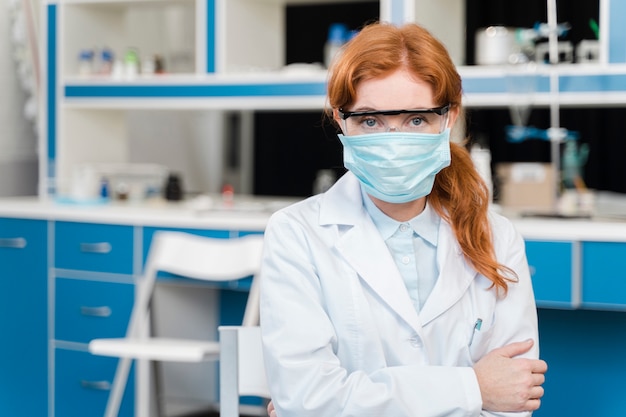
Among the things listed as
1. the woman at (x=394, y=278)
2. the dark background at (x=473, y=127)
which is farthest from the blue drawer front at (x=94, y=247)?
the woman at (x=394, y=278)

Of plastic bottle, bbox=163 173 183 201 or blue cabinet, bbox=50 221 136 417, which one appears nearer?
blue cabinet, bbox=50 221 136 417

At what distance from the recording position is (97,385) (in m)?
3.44

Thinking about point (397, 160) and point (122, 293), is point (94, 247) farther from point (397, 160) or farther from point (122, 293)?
point (397, 160)

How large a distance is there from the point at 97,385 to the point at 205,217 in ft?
2.27

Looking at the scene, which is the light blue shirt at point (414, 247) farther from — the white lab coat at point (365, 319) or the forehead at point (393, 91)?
the forehead at point (393, 91)

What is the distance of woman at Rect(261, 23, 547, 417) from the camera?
1349 millimetres

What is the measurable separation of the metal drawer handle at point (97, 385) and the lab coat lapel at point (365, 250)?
83.8 inches

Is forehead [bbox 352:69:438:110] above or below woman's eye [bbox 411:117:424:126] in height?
above

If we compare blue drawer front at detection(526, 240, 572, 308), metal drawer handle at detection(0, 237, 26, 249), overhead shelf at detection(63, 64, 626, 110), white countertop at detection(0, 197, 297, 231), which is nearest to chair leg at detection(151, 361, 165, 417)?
white countertop at detection(0, 197, 297, 231)

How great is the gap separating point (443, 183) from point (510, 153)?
391cm

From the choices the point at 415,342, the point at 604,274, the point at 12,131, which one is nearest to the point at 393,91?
the point at 415,342

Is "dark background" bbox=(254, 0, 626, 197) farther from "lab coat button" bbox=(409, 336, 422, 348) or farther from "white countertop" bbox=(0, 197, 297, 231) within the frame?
"lab coat button" bbox=(409, 336, 422, 348)

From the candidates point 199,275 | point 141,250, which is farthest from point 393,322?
point 141,250

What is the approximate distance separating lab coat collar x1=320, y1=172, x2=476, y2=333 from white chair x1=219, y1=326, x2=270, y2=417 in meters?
0.23
